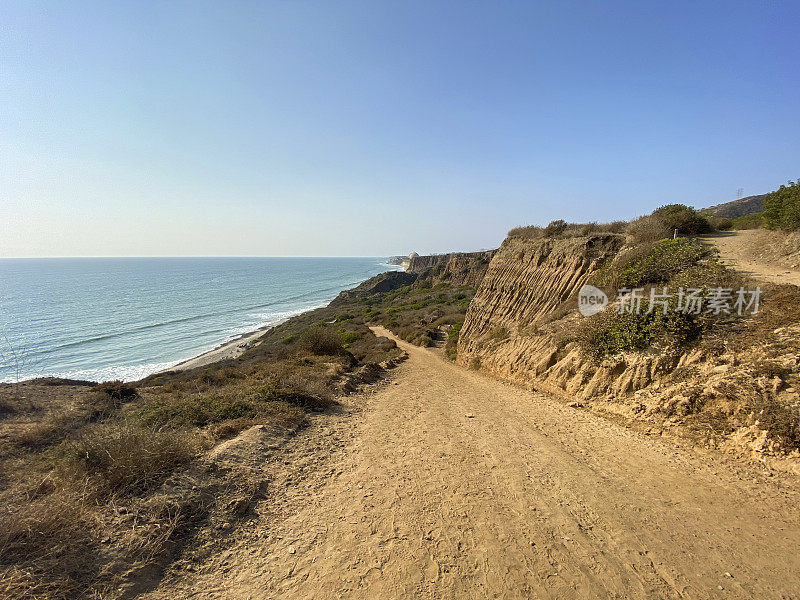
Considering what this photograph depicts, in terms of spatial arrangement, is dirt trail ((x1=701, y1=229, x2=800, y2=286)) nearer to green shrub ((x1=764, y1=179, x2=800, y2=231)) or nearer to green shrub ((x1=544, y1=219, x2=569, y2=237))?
green shrub ((x1=764, y1=179, x2=800, y2=231))

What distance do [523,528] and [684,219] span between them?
18640mm

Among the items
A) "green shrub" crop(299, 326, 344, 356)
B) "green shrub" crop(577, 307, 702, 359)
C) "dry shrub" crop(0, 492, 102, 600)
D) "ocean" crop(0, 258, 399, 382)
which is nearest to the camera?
"dry shrub" crop(0, 492, 102, 600)

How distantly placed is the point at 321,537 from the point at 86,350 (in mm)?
42683

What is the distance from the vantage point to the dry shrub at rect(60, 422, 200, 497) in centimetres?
504

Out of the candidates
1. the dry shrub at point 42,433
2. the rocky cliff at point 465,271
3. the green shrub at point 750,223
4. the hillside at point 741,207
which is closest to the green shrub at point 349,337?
the dry shrub at point 42,433

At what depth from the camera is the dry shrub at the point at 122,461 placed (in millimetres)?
5043

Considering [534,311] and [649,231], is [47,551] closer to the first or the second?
[534,311]

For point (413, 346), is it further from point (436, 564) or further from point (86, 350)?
point (86, 350)

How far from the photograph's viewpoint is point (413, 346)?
25.1m

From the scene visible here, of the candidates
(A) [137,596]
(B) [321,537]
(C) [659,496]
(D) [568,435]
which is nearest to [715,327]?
(D) [568,435]

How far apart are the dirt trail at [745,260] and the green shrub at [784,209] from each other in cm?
95

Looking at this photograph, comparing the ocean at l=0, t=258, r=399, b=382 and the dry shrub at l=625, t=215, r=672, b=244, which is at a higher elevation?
the dry shrub at l=625, t=215, r=672, b=244

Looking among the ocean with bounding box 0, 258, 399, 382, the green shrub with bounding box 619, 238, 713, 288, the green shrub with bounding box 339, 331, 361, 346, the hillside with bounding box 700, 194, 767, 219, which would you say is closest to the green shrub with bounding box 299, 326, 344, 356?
the green shrub with bounding box 339, 331, 361, 346

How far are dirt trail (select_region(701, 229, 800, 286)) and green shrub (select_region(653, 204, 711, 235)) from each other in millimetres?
690
